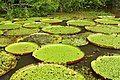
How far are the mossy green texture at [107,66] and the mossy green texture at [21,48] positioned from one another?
1.31 metres

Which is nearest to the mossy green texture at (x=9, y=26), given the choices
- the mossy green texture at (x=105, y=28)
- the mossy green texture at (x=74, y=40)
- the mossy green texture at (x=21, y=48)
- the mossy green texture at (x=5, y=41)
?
the mossy green texture at (x=5, y=41)

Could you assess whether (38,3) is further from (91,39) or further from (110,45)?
(110,45)

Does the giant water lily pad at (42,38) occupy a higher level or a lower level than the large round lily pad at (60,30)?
lower

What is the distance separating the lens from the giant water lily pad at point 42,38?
440 centimetres

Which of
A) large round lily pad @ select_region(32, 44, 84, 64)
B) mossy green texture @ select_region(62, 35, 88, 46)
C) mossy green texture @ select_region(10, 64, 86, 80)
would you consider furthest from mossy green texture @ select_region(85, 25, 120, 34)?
mossy green texture @ select_region(10, 64, 86, 80)

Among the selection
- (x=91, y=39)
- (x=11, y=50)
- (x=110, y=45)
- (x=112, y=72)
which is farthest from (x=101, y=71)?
(x=11, y=50)

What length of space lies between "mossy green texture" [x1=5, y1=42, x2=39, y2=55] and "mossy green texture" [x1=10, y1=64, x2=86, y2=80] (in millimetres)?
625

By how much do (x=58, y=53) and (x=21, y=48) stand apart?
81cm

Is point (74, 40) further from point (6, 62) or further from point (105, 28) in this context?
point (6, 62)

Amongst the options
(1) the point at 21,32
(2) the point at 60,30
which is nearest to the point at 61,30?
(2) the point at 60,30

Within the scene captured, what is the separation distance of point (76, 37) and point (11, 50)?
5.37 feet

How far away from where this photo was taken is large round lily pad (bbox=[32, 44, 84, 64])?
11.4ft

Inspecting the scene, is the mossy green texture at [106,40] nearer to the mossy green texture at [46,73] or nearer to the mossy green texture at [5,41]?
the mossy green texture at [46,73]

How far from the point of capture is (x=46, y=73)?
300cm
